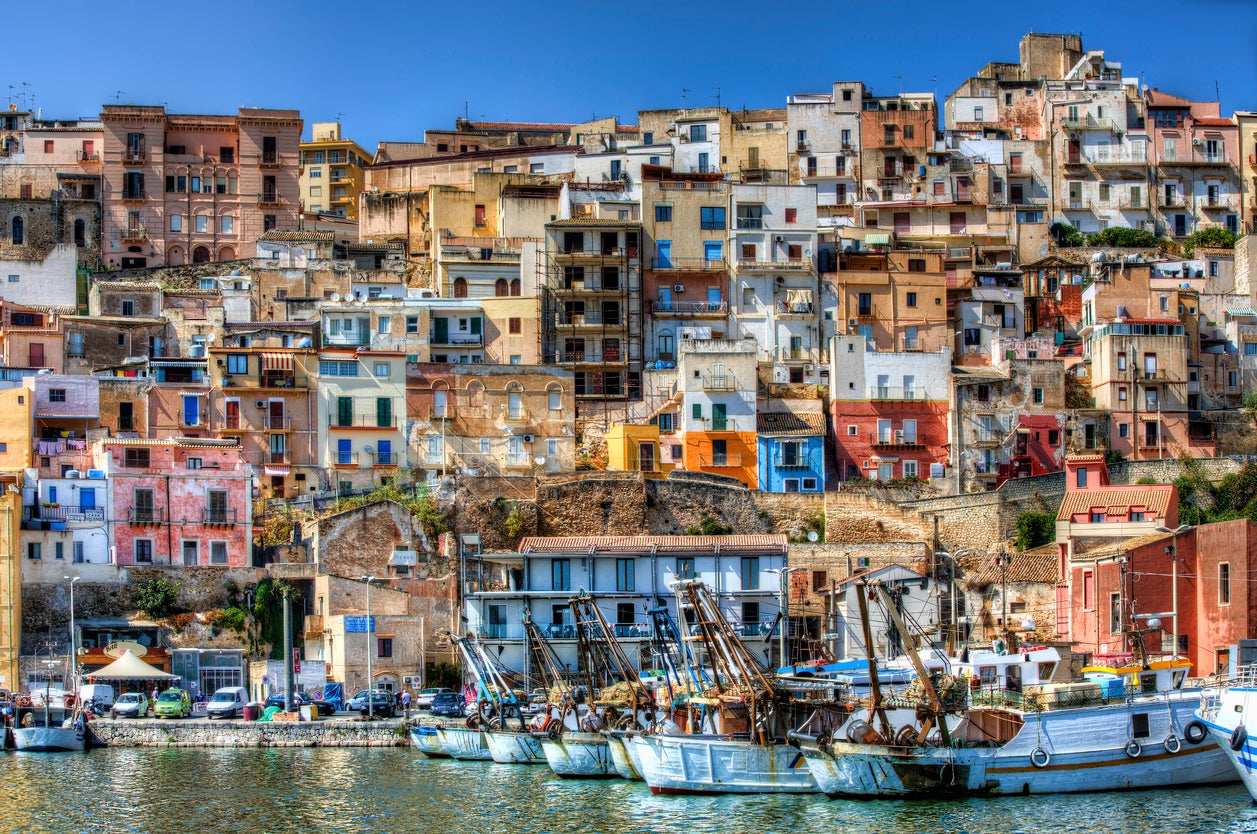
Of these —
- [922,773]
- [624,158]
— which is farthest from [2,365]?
[922,773]

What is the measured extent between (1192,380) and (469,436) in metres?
32.1

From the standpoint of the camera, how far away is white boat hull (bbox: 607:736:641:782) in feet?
167

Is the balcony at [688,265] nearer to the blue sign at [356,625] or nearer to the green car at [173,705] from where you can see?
the blue sign at [356,625]

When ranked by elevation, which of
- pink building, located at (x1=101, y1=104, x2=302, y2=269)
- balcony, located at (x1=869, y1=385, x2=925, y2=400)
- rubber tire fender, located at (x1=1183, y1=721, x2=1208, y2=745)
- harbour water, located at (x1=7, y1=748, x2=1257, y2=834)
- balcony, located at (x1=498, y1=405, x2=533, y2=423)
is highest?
pink building, located at (x1=101, y1=104, x2=302, y2=269)

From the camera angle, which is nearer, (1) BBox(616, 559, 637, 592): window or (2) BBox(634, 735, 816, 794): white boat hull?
(2) BBox(634, 735, 816, 794): white boat hull

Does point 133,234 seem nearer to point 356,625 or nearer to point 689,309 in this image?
point 689,309

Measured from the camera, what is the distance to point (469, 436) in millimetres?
77062

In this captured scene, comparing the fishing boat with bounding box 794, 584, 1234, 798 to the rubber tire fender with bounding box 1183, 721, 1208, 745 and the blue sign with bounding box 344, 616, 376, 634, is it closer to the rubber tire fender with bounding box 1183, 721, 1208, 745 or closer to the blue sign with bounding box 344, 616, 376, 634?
the rubber tire fender with bounding box 1183, 721, 1208, 745

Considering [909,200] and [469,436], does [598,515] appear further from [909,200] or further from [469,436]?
[909,200]

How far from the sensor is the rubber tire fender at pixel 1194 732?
46938 mm

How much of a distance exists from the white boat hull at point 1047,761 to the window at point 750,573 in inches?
781

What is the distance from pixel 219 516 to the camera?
68.6 m

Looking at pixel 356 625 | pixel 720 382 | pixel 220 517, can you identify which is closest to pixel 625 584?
pixel 356 625

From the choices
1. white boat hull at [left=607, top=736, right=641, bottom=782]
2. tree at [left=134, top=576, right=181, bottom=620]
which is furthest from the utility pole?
white boat hull at [left=607, top=736, right=641, bottom=782]
